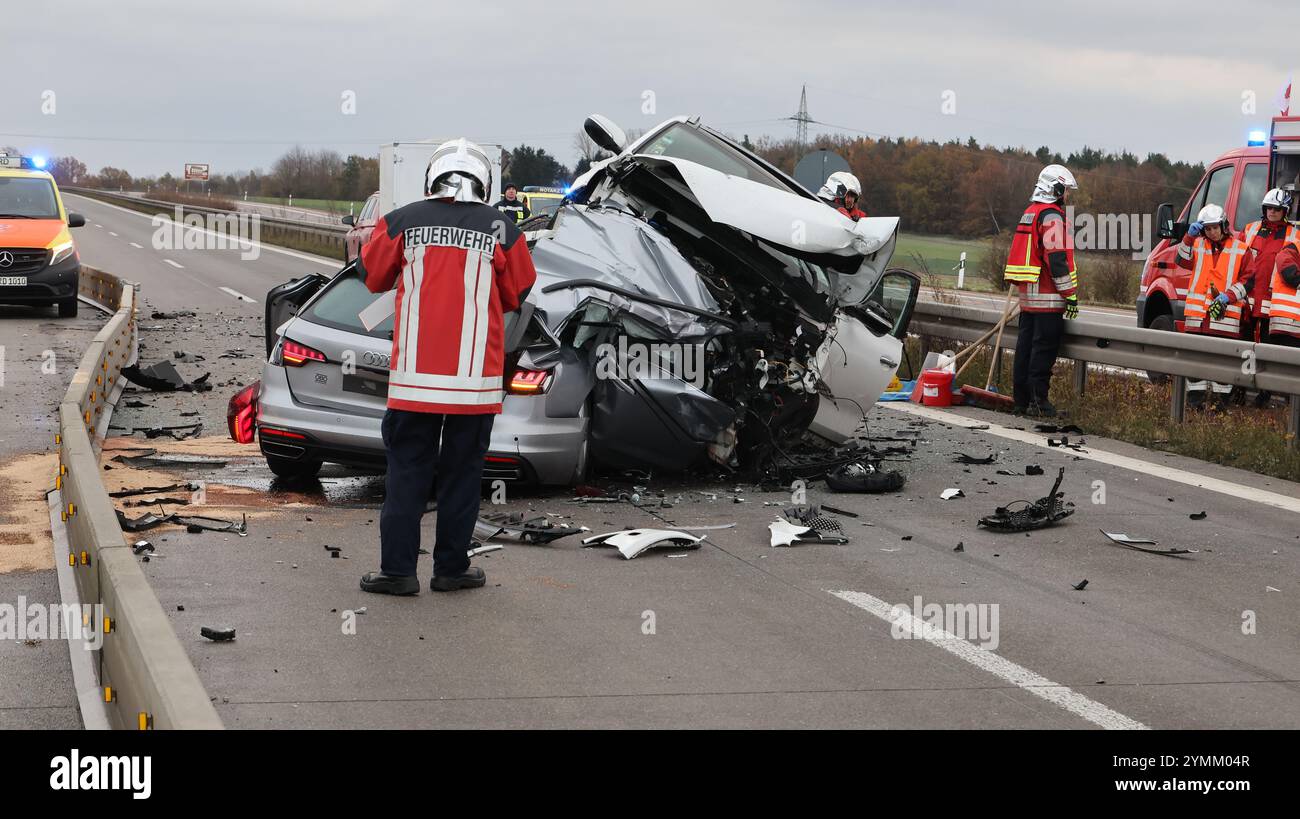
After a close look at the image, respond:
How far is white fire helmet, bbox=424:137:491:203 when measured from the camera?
6.25 meters

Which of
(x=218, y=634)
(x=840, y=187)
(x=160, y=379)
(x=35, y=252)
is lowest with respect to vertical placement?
(x=160, y=379)

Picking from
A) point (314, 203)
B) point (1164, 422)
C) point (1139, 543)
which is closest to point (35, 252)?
point (1164, 422)

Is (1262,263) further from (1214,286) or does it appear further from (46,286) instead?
(46,286)

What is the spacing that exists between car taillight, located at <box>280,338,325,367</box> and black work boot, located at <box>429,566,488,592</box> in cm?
225

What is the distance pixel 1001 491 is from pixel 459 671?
480cm

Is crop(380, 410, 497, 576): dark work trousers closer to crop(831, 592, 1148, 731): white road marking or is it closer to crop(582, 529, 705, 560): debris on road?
crop(582, 529, 705, 560): debris on road

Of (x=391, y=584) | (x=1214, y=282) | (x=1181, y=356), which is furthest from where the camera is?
(x=1214, y=282)

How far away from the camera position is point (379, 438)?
323 inches

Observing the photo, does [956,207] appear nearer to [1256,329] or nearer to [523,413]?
[1256,329]

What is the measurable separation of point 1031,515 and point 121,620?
17.3ft

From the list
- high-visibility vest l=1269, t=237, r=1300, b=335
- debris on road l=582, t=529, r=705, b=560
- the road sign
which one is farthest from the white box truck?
debris on road l=582, t=529, r=705, b=560
